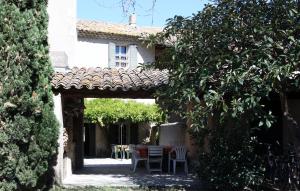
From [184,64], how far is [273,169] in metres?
3.36

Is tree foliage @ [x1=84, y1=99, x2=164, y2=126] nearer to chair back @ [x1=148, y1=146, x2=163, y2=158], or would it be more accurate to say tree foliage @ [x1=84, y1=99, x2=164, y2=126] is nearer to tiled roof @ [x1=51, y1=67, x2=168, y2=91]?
chair back @ [x1=148, y1=146, x2=163, y2=158]

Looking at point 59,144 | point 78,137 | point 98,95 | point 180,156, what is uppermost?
point 98,95

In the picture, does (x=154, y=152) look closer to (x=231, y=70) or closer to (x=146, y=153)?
(x=146, y=153)

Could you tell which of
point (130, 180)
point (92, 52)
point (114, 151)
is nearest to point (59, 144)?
point (130, 180)

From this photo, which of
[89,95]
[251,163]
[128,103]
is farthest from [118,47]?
[251,163]

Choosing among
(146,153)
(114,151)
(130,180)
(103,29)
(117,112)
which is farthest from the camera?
(103,29)

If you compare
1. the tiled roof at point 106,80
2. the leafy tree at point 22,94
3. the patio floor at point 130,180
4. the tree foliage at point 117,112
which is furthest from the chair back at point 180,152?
the tree foliage at point 117,112

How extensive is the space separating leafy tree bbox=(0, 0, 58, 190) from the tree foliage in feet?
52.6

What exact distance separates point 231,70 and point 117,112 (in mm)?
18508

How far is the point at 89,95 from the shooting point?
14898mm

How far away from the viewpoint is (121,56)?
94.9 feet

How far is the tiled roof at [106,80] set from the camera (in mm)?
13548

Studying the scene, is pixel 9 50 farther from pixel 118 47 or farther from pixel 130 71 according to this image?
pixel 118 47

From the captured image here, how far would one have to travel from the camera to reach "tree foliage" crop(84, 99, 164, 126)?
27.7m
